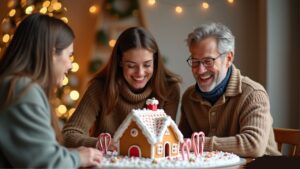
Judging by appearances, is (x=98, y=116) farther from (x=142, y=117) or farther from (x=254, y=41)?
(x=254, y=41)

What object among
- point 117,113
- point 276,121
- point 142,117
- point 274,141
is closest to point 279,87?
point 276,121

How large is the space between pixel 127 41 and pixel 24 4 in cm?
176

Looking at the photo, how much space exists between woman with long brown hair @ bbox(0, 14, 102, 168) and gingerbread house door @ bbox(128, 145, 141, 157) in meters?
0.25

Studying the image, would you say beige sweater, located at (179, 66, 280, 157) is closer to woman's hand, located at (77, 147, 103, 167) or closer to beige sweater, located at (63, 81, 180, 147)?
beige sweater, located at (63, 81, 180, 147)

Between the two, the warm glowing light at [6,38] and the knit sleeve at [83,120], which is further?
the warm glowing light at [6,38]

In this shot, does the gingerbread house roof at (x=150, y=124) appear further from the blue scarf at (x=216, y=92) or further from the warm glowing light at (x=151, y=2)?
the warm glowing light at (x=151, y=2)

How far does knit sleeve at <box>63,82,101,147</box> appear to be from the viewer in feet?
7.47

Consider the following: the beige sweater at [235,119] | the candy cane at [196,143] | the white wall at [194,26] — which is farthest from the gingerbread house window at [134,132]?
the white wall at [194,26]

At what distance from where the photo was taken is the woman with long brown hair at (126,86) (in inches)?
95.7

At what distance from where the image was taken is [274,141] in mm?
2496

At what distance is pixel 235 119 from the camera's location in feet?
7.62

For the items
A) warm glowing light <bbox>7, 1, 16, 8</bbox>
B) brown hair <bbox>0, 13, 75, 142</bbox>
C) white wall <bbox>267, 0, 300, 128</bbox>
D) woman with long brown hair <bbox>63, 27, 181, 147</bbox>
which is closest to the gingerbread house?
brown hair <bbox>0, 13, 75, 142</bbox>

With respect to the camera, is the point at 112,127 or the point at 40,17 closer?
the point at 40,17

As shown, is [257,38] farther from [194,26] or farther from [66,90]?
[66,90]
